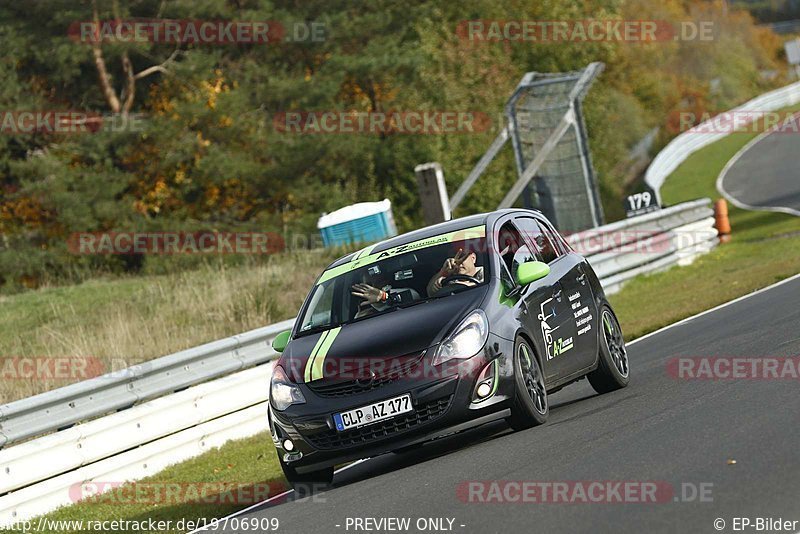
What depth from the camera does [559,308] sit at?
10367mm

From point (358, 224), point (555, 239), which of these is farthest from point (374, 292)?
point (358, 224)

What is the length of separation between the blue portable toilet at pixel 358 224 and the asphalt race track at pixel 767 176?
9.76 meters

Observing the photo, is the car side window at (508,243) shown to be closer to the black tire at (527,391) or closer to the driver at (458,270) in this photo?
the driver at (458,270)

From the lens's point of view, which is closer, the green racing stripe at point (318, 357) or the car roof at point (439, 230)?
the green racing stripe at point (318, 357)

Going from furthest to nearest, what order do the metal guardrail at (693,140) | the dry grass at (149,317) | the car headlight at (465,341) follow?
the metal guardrail at (693,140) → the dry grass at (149,317) → the car headlight at (465,341)

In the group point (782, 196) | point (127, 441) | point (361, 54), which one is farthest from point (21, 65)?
point (127, 441)

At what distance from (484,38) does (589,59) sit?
629 centimetres

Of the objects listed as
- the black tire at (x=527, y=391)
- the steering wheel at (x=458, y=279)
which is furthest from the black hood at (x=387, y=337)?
the black tire at (x=527, y=391)

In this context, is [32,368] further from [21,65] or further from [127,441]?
[21,65]

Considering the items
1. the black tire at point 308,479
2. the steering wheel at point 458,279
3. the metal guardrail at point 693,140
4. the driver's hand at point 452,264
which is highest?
the driver's hand at point 452,264

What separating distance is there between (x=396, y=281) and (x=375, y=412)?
1.50 m

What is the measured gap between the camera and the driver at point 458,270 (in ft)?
32.2

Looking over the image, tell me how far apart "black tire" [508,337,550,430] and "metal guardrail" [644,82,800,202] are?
2508 centimetres

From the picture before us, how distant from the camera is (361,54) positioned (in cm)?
4866
